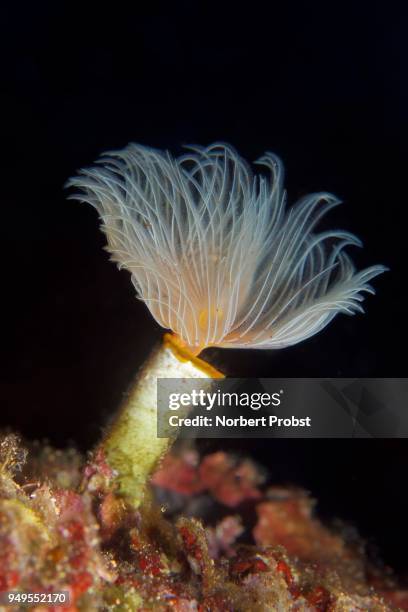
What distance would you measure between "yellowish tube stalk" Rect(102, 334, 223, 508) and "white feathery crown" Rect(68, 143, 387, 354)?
0.14 metres

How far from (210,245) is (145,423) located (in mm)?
1393

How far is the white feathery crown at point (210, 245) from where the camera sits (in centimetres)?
314

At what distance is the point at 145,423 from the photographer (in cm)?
324

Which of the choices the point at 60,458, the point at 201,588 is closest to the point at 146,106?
the point at 60,458

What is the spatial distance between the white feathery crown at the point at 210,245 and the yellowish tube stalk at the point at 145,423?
144mm

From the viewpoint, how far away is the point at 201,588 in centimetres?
260

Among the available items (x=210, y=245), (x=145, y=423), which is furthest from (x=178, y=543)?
(x=210, y=245)

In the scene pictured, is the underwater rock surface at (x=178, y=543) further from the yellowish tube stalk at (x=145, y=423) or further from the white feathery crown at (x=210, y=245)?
the white feathery crown at (x=210, y=245)

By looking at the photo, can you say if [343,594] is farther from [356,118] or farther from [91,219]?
[356,118]

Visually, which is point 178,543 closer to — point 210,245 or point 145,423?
point 145,423

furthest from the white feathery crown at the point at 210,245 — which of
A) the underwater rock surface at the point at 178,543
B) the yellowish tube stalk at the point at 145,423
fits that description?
the underwater rock surface at the point at 178,543

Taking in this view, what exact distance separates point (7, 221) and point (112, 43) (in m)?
2.27

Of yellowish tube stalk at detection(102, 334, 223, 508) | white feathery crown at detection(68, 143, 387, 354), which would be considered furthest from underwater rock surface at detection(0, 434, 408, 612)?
white feathery crown at detection(68, 143, 387, 354)

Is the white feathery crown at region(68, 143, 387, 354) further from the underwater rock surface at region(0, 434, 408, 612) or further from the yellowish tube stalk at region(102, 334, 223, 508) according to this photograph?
the underwater rock surface at region(0, 434, 408, 612)
